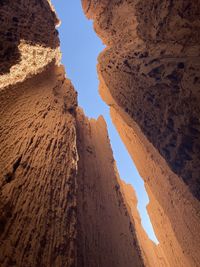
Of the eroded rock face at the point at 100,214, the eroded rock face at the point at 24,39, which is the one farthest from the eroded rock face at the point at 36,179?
the eroded rock face at the point at 100,214

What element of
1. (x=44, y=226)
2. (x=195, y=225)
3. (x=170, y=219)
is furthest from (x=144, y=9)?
(x=170, y=219)

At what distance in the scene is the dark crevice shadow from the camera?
4598 mm

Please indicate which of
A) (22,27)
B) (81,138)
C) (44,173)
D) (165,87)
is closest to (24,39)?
(22,27)

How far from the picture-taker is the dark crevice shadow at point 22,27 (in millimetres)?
4598

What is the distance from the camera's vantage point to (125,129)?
10.3 meters

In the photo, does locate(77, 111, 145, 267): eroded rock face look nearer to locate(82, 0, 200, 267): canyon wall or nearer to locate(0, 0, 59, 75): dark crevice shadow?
locate(82, 0, 200, 267): canyon wall

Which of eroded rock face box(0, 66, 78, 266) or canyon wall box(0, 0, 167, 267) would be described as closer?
eroded rock face box(0, 66, 78, 266)

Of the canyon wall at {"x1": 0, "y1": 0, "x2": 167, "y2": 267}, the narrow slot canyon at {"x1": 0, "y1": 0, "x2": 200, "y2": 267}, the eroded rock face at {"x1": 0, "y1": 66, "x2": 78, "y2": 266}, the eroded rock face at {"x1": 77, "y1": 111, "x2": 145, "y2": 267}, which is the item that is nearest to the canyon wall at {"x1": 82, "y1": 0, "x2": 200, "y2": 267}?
the narrow slot canyon at {"x1": 0, "y1": 0, "x2": 200, "y2": 267}

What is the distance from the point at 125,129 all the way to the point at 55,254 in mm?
7432

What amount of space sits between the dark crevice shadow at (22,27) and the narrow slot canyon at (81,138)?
Result: 0.09 ft

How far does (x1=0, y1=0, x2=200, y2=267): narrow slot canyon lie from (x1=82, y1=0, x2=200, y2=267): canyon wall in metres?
0.03

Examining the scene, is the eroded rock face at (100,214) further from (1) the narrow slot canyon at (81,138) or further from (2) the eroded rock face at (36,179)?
(2) the eroded rock face at (36,179)

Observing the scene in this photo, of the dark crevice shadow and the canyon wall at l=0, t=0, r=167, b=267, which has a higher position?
the dark crevice shadow

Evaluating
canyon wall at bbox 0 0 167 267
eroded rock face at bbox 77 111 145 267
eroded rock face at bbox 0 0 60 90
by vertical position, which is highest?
eroded rock face at bbox 0 0 60 90
